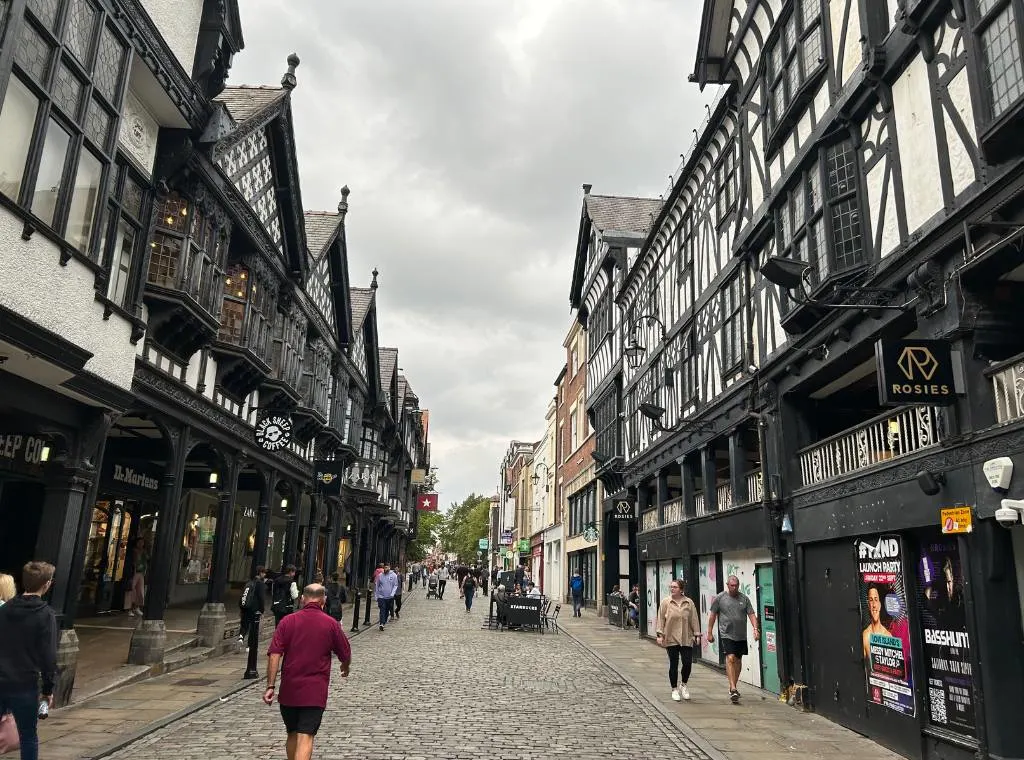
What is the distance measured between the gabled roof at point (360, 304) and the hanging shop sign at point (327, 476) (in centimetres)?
834

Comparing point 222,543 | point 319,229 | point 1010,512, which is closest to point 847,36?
point 1010,512

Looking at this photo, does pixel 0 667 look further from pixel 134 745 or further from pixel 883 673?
pixel 883 673

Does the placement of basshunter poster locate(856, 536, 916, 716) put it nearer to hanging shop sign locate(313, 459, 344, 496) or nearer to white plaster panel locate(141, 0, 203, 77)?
white plaster panel locate(141, 0, 203, 77)

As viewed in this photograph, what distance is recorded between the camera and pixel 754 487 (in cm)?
1346

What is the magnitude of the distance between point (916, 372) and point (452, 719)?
6549 mm

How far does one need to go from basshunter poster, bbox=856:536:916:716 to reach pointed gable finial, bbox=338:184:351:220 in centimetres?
2025

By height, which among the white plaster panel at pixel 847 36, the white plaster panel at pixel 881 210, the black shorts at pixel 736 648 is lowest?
the black shorts at pixel 736 648

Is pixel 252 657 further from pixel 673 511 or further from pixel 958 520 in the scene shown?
pixel 673 511

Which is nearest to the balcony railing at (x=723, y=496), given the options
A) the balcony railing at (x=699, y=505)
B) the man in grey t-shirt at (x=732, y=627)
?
the balcony railing at (x=699, y=505)

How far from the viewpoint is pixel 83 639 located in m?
13.7

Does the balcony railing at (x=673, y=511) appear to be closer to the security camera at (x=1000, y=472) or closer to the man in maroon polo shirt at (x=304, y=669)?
the security camera at (x=1000, y=472)

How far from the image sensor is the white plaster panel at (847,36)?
32.7 ft

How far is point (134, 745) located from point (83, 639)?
760cm

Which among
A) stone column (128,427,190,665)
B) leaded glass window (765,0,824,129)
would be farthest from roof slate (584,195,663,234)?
stone column (128,427,190,665)
